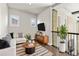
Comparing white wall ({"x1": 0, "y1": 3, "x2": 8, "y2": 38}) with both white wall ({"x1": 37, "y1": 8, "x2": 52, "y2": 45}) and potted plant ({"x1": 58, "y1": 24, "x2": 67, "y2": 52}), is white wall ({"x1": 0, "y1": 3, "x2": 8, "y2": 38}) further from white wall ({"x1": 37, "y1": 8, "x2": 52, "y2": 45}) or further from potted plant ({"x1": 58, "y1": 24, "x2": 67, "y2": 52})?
potted plant ({"x1": 58, "y1": 24, "x2": 67, "y2": 52})

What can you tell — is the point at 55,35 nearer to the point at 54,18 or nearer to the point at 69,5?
the point at 54,18

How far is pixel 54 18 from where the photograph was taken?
118 inches

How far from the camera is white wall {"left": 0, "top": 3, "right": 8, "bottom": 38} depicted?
2914 millimetres

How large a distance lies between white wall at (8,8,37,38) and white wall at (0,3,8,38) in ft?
0.28

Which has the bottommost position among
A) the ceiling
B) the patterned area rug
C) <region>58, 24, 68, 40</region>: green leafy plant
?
the patterned area rug

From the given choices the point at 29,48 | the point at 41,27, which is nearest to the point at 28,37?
the point at 29,48

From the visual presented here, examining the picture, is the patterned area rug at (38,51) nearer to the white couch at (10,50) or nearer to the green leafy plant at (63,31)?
the white couch at (10,50)

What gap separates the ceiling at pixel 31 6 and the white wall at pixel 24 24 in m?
0.07

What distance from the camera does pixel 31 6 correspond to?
9.84 feet

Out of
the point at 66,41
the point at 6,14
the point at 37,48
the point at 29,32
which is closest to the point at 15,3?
the point at 6,14

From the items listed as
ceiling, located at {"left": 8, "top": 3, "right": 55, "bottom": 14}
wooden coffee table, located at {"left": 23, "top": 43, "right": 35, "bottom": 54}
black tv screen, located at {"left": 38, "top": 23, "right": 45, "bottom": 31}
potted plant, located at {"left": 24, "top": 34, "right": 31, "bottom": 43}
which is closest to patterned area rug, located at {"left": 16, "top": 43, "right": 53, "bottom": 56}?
wooden coffee table, located at {"left": 23, "top": 43, "right": 35, "bottom": 54}

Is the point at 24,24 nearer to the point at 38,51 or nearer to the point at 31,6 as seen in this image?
the point at 31,6

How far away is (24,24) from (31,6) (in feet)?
1.18

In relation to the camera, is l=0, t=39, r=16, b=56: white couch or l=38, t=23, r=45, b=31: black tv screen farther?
l=38, t=23, r=45, b=31: black tv screen
